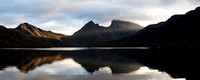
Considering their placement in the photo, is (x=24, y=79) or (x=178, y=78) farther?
(x=178, y=78)

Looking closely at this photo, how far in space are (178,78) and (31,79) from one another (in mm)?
24238

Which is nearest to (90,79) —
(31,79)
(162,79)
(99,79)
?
(99,79)

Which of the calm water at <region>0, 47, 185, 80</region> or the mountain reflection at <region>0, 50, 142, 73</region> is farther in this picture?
the mountain reflection at <region>0, 50, 142, 73</region>

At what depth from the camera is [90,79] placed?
1148 inches

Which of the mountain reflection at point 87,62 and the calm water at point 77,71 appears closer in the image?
the calm water at point 77,71

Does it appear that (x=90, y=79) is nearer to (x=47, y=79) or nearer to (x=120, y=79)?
(x=120, y=79)

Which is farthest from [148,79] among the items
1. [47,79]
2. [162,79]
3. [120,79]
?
[47,79]

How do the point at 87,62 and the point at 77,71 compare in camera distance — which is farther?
the point at 87,62

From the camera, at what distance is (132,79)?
2897cm

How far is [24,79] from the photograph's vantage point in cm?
2784

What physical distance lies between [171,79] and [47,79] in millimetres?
20257

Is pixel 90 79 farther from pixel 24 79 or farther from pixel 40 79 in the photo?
pixel 24 79

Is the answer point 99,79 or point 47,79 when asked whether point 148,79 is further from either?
point 47,79

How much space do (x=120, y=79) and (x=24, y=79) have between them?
15.3 metres
